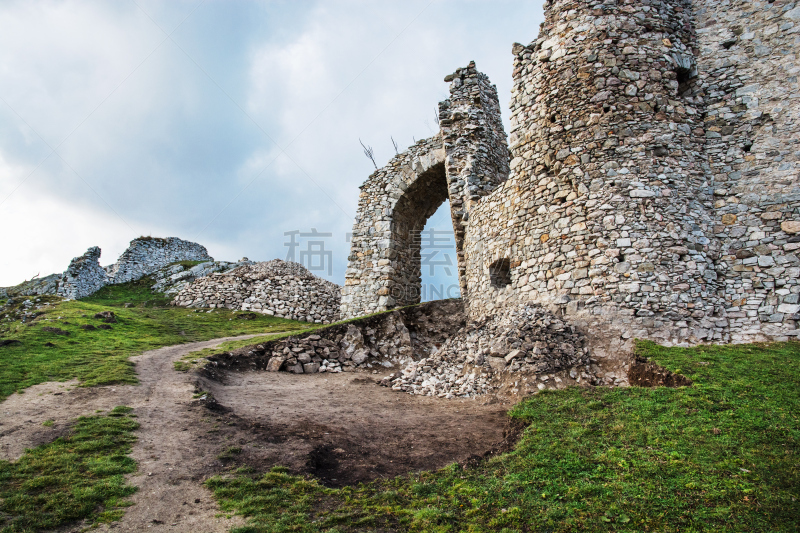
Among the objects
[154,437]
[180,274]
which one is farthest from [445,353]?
[180,274]

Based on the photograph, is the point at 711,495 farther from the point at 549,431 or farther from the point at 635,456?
the point at 549,431

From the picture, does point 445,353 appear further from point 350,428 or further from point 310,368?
point 350,428

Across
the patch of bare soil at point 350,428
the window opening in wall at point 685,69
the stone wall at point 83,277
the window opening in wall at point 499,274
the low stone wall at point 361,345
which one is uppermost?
the window opening in wall at point 685,69

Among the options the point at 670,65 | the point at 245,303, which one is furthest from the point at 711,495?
the point at 245,303

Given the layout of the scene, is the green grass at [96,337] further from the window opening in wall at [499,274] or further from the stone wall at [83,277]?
the window opening in wall at [499,274]

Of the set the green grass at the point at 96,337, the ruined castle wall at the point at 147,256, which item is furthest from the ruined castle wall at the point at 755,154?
the ruined castle wall at the point at 147,256

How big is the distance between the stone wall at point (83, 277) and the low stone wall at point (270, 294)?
6154mm

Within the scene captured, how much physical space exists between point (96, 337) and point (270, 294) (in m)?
10.4

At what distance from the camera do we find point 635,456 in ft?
13.8

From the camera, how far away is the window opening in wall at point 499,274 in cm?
1108

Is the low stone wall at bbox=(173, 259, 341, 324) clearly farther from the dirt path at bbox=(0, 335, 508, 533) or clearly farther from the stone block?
the dirt path at bbox=(0, 335, 508, 533)

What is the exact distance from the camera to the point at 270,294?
889 inches

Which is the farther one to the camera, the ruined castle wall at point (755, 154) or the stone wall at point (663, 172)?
the stone wall at point (663, 172)

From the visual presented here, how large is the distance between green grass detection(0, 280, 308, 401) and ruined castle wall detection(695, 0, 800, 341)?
12.9m
